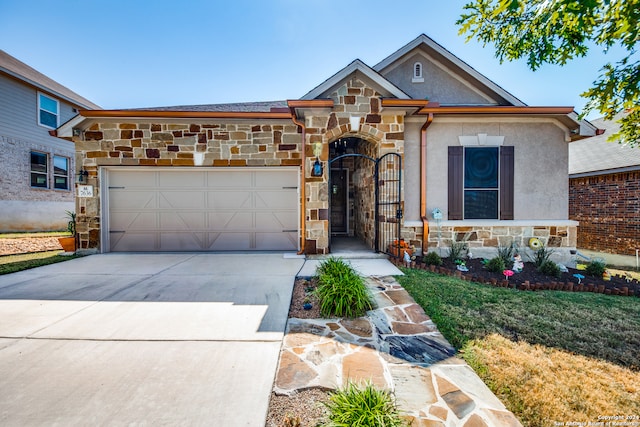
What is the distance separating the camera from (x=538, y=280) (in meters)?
5.24

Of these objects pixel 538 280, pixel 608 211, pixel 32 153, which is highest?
pixel 32 153

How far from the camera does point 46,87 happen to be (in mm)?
11430

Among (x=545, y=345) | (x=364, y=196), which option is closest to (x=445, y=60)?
(x=364, y=196)

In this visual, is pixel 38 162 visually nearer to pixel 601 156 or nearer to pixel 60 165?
pixel 60 165

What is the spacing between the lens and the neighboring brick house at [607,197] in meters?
8.60

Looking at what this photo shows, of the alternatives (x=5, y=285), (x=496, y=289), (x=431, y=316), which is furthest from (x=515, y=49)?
(x=5, y=285)

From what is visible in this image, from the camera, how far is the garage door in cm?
684

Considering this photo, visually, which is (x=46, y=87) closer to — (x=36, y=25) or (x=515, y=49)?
(x=36, y=25)

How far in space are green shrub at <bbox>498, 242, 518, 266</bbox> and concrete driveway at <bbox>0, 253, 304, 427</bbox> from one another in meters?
4.87

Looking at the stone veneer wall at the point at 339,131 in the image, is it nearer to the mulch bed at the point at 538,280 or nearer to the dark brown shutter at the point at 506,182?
the mulch bed at the point at 538,280

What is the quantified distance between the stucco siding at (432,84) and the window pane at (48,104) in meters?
14.3

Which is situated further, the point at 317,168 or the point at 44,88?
the point at 44,88

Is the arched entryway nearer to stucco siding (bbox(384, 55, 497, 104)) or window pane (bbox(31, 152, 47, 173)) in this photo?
stucco siding (bbox(384, 55, 497, 104))

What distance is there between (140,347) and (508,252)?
7.03m
